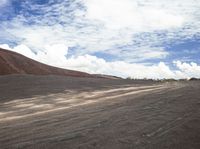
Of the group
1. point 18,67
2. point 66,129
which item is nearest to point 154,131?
point 66,129

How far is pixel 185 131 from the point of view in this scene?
4.71 metres

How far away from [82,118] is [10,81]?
1117cm

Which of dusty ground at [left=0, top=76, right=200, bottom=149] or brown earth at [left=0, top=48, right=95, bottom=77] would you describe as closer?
dusty ground at [left=0, top=76, right=200, bottom=149]

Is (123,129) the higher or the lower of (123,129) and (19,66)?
the lower

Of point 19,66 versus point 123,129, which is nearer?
point 123,129

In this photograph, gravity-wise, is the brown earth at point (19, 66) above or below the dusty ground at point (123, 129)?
above

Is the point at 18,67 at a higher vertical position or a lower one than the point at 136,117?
higher

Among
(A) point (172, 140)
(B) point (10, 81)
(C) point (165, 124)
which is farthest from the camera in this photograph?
(B) point (10, 81)

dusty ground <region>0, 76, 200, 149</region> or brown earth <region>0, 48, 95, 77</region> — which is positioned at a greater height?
brown earth <region>0, 48, 95, 77</region>

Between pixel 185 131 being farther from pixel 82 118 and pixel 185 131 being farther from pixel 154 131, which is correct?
pixel 82 118

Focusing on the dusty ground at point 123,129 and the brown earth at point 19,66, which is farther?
the brown earth at point 19,66

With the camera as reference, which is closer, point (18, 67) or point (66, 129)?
point (66, 129)

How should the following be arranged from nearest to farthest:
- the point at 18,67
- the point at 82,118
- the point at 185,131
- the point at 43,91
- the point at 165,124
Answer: the point at 185,131 < the point at 165,124 < the point at 82,118 < the point at 43,91 < the point at 18,67

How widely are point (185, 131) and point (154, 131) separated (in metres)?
0.41
